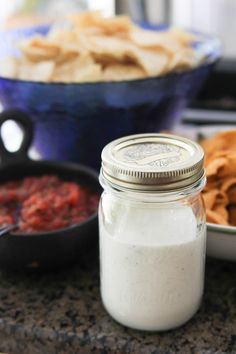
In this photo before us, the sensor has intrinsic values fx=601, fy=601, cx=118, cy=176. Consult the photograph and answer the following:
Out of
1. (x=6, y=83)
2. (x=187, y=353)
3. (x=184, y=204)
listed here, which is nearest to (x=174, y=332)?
(x=187, y=353)

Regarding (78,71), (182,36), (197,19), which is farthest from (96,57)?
(197,19)

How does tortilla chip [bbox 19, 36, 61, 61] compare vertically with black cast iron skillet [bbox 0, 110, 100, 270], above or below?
above

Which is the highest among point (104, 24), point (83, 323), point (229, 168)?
point (104, 24)

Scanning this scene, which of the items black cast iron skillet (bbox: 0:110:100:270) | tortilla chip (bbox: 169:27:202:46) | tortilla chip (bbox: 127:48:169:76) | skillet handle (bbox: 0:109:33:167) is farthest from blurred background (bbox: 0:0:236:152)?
black cast iron skillet (bbox: 0:110:100:270)

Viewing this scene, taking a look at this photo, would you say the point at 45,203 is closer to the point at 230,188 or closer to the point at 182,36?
the point at 230,188

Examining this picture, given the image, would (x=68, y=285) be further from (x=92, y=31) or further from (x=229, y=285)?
(x=92, y=31)

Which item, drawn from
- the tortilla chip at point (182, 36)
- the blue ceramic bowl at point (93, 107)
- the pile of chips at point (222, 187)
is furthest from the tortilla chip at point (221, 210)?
the tortilla chip at point (182, 36)

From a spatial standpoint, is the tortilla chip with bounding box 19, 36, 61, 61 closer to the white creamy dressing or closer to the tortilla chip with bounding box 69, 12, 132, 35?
the tortilla chip with bounding box 69, 12, 132, 35
